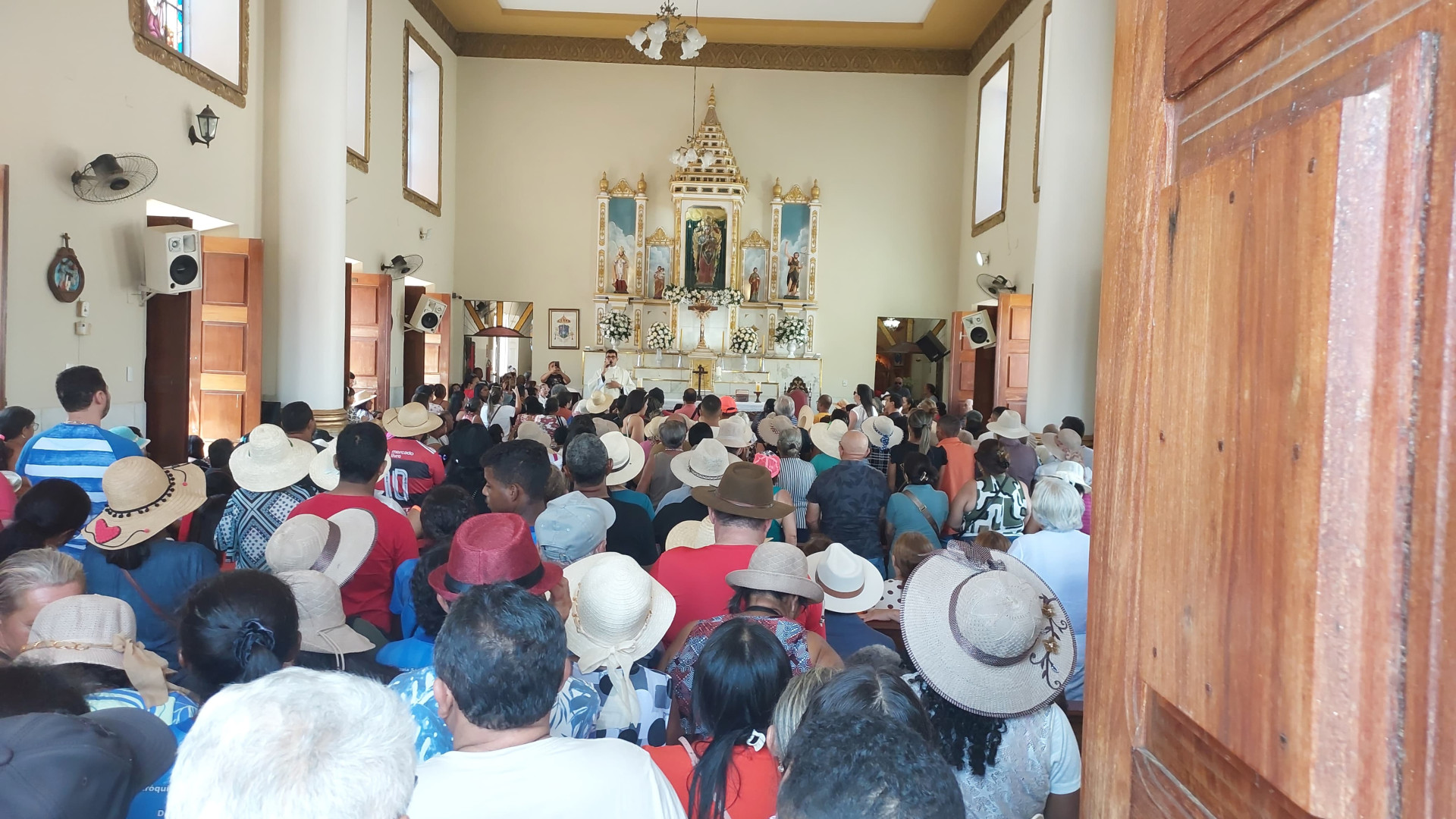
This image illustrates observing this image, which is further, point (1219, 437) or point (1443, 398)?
point (1219, 437)

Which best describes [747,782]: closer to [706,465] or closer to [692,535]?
[692,535]

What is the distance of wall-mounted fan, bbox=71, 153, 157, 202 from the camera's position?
662 cm

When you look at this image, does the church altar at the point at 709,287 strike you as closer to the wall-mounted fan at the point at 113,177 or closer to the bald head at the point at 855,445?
the wall-mounted fan at the point at 113,177

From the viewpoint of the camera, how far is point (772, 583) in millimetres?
2535

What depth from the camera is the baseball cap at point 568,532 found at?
10.2ft

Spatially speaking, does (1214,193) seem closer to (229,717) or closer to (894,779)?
(894,779)

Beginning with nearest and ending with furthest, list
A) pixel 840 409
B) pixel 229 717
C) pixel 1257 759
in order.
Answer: pixel 1257 759 < pixel 229 717 < pixel 840 409

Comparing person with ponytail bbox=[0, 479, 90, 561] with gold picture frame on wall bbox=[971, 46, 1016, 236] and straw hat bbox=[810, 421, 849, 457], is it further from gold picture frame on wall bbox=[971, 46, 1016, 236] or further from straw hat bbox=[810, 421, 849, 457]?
gold picture frame on wall bbox=[971, 46, 1016, 236]

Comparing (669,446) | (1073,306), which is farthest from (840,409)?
(669,446)

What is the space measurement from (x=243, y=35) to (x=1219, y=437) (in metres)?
10.2

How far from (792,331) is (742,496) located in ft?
42.6

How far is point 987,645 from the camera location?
200cm

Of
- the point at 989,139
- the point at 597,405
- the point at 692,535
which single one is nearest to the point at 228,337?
the point at 597,405

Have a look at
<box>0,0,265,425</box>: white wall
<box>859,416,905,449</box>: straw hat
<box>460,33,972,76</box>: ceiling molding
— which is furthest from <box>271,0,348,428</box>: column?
<box>460,33,972,76</box>: ceiling molding
